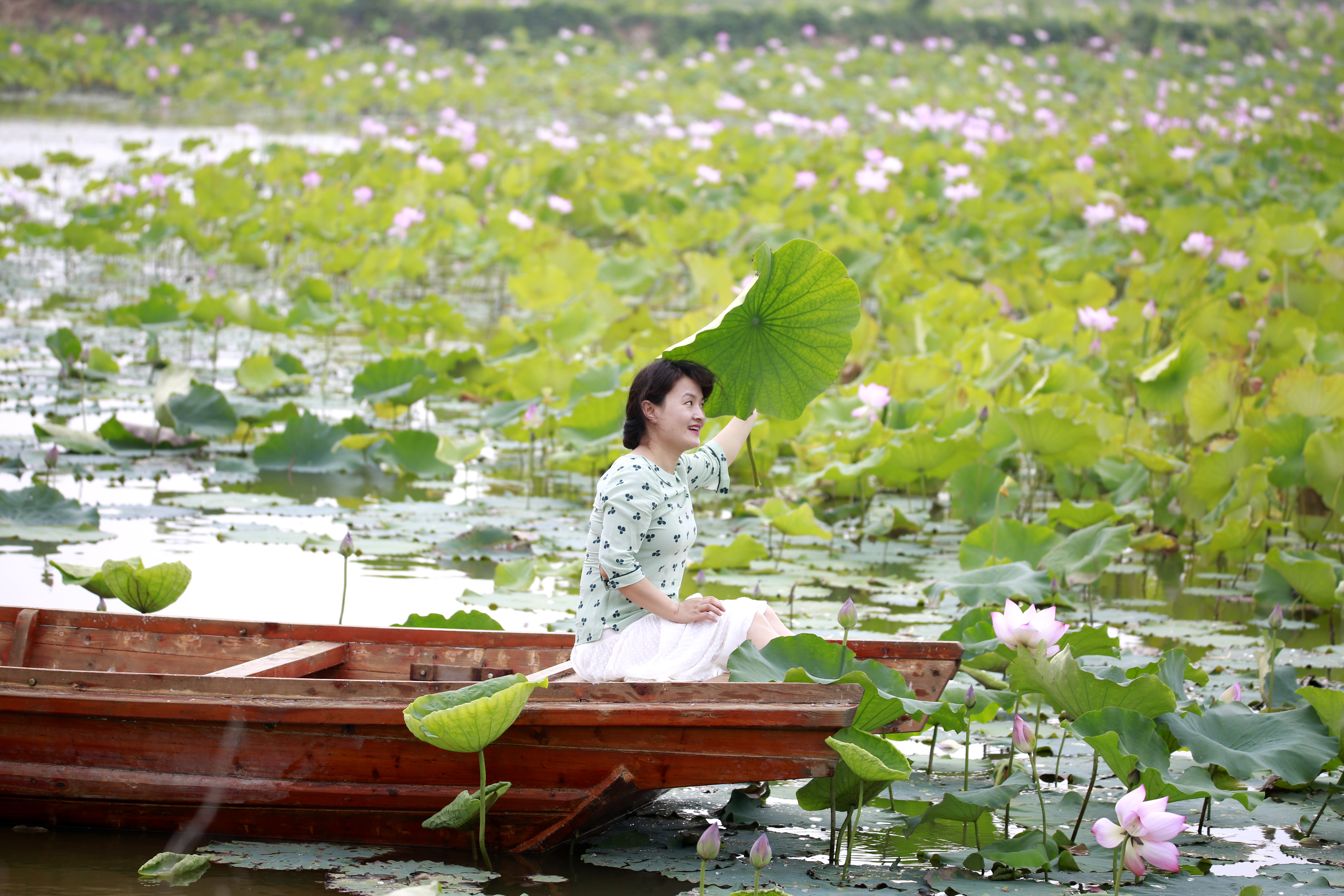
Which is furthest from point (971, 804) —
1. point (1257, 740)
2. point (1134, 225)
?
point (1134, 225)

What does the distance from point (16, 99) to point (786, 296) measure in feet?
61.7

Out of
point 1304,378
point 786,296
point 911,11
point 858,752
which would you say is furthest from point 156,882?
point 911,11

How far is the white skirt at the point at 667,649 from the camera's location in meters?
2.96

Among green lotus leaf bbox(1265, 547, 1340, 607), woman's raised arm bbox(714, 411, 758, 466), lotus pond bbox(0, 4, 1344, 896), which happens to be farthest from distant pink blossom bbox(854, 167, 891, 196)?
woman's raised arm bbox(714, 411, 758, 466)

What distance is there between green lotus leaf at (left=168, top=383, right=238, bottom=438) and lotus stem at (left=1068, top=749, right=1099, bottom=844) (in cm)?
389

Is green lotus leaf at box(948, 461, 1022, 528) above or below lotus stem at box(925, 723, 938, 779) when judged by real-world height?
above

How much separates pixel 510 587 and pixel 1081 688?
2073mm

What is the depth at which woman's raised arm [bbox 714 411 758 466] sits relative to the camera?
11.2 feet

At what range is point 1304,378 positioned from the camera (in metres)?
4.76

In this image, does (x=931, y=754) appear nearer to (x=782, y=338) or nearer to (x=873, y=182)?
(x=782, y=338)

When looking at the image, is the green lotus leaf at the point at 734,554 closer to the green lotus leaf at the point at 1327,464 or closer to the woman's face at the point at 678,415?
the woman's face at the point at 678,415

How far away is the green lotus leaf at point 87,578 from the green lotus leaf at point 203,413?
2.04m

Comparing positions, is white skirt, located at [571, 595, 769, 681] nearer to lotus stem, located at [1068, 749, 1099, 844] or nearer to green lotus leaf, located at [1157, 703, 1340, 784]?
lotus stem, located at [1068, 749, 1099, 844]

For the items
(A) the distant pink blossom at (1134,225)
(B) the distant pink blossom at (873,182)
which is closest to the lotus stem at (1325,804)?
(A) the distant pink blossom at (1134,225)
